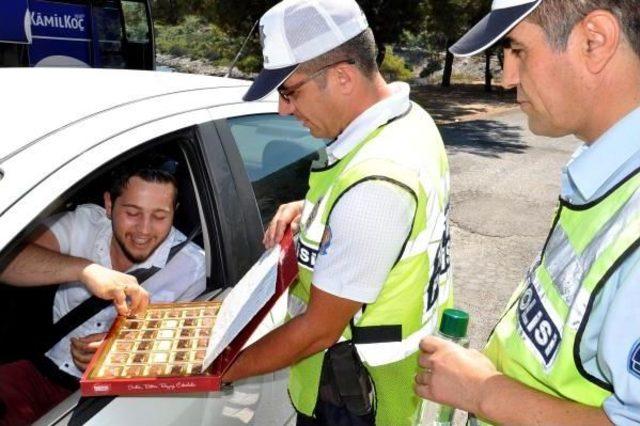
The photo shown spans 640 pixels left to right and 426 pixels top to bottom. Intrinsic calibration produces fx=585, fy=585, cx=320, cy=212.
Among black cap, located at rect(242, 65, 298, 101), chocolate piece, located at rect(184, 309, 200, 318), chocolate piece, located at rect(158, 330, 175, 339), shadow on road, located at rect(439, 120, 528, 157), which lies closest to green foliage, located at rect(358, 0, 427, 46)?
shadow on road, located at rect(439, 120, 528, 157)

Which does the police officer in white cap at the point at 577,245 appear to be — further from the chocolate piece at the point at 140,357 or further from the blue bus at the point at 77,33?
the blue bus at the point at 77,33

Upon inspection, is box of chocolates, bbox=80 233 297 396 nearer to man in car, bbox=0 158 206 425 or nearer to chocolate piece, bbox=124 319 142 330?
chocolate piece, bbox=124 319 142 330

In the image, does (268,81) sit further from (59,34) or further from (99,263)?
(59,34)

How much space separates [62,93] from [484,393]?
1.32m

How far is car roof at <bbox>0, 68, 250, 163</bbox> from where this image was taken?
4.49 ft

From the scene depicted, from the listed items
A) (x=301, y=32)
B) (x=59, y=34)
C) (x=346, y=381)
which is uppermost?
(x=59, y=34)

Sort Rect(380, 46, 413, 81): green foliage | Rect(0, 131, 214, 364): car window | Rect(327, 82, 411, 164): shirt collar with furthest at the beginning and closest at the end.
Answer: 1. Rect(380, 46, 413, 81): green foliage
2. Rect(0, 131, 214, 364): car window
3. Rect(327, 82, 411, 164): shirt collar

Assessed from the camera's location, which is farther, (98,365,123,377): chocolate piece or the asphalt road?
the asphalt road

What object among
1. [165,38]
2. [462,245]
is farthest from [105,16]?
[165,38]

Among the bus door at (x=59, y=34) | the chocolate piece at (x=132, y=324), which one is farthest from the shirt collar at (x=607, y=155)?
the bus door at (x=59, y=34)

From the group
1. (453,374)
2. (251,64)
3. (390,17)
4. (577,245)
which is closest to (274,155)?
(453,374)

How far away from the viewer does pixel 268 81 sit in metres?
1.54

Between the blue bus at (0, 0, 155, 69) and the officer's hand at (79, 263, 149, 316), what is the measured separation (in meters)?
6.71

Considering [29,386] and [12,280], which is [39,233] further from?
[29,386]
